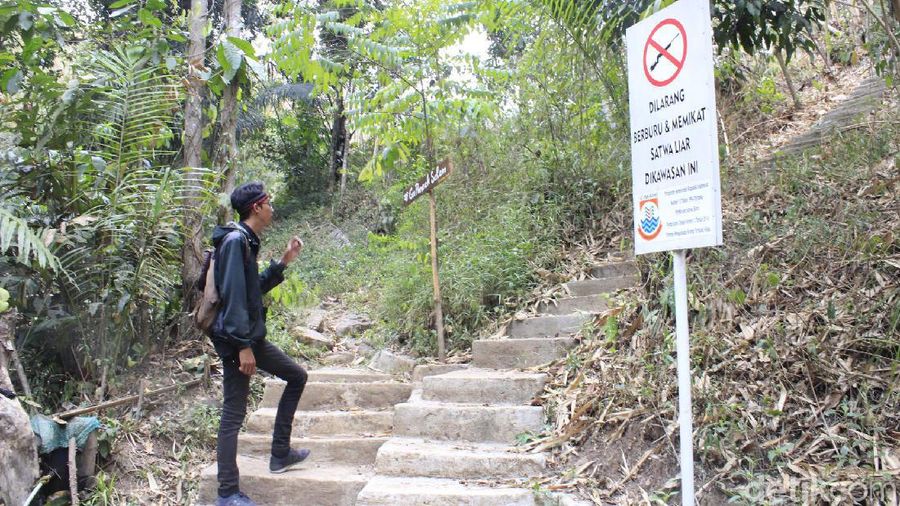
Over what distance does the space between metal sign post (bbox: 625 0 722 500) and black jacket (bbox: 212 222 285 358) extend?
6.44 feet

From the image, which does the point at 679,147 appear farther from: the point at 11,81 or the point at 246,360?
the point at 11,81

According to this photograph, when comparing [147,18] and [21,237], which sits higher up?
[147,18]

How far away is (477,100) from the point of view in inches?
217

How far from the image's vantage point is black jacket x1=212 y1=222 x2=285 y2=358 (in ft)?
10.4

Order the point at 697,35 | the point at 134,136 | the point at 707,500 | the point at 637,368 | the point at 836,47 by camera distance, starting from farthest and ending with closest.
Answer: the point at 836,47, the point at 134,136, the point at 637,368, the point at 707,500, the point at 697,35

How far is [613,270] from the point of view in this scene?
5.38 metres

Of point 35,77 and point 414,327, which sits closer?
point 35,77

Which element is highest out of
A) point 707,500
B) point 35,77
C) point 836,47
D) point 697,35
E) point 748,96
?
point 836,47

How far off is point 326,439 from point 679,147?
2.95m

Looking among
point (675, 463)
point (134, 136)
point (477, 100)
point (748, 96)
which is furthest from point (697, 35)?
point (748, 96)

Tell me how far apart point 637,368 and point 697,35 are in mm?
1891

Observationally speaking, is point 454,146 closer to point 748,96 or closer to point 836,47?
point 748,96

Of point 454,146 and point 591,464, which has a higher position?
→ point 454,146

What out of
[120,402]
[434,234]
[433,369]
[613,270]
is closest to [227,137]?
[434,234]
